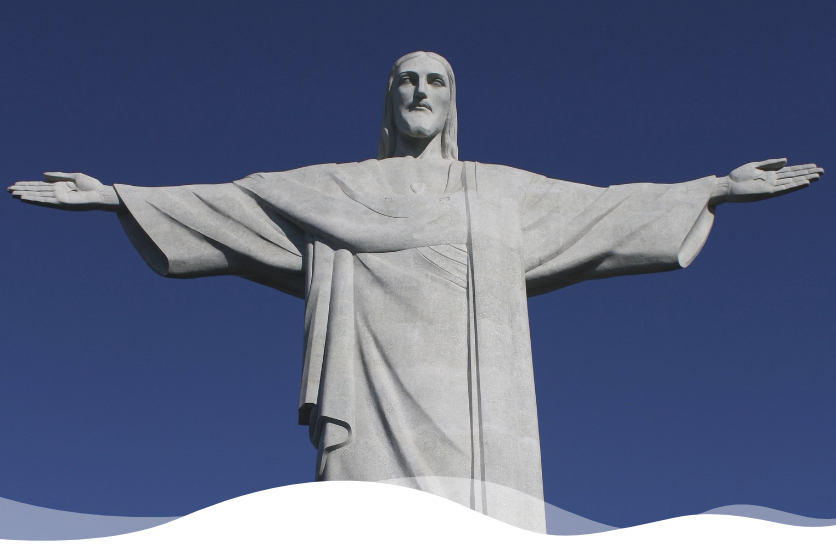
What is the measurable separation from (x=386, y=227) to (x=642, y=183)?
258 cm

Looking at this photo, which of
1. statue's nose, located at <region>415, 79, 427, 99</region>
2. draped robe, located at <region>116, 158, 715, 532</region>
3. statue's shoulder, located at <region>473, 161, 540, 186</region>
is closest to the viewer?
draped robe, located at <region>116, 158, 715, 532</region>

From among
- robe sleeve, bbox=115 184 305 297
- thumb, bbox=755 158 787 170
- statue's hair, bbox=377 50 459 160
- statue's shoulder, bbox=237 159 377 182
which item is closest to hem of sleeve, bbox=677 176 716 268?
thumb, bbox=755 158 787 170

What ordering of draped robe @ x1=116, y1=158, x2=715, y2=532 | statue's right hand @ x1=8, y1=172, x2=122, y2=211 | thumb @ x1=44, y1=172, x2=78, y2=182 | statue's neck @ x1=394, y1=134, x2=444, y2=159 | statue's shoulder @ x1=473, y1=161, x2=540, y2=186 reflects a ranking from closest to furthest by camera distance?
draped robe @ x1=116, y1=158, x2=715, y2=532 < statue's right hand @ x1=8, y1=172, x2=122, y2=211 < thumb @ x1=44, y1=172, x2=78, y2=182 < statue's shoulder @ x1=473, y1=161, x2=540, y2=186 < statue's neck @ x1=394, y1=134, x2=444, y2=159

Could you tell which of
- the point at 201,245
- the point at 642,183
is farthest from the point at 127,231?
the point at 642,183

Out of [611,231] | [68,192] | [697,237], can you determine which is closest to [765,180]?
[697,237]

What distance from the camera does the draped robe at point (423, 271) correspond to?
9102mm

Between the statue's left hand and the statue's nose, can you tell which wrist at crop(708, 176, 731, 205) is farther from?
the statue's nose

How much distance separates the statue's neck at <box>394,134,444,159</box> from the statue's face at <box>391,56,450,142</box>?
8 centimetres

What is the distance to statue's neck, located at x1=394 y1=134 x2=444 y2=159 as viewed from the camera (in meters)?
11.1

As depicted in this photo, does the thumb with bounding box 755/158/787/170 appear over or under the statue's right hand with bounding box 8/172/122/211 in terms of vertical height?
over

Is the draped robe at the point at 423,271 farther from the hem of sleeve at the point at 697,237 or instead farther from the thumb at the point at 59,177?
the thumb at the point at 59,177

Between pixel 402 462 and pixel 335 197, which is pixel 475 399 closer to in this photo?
pixel 402 462

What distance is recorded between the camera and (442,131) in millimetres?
11242

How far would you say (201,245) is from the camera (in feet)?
34.5
